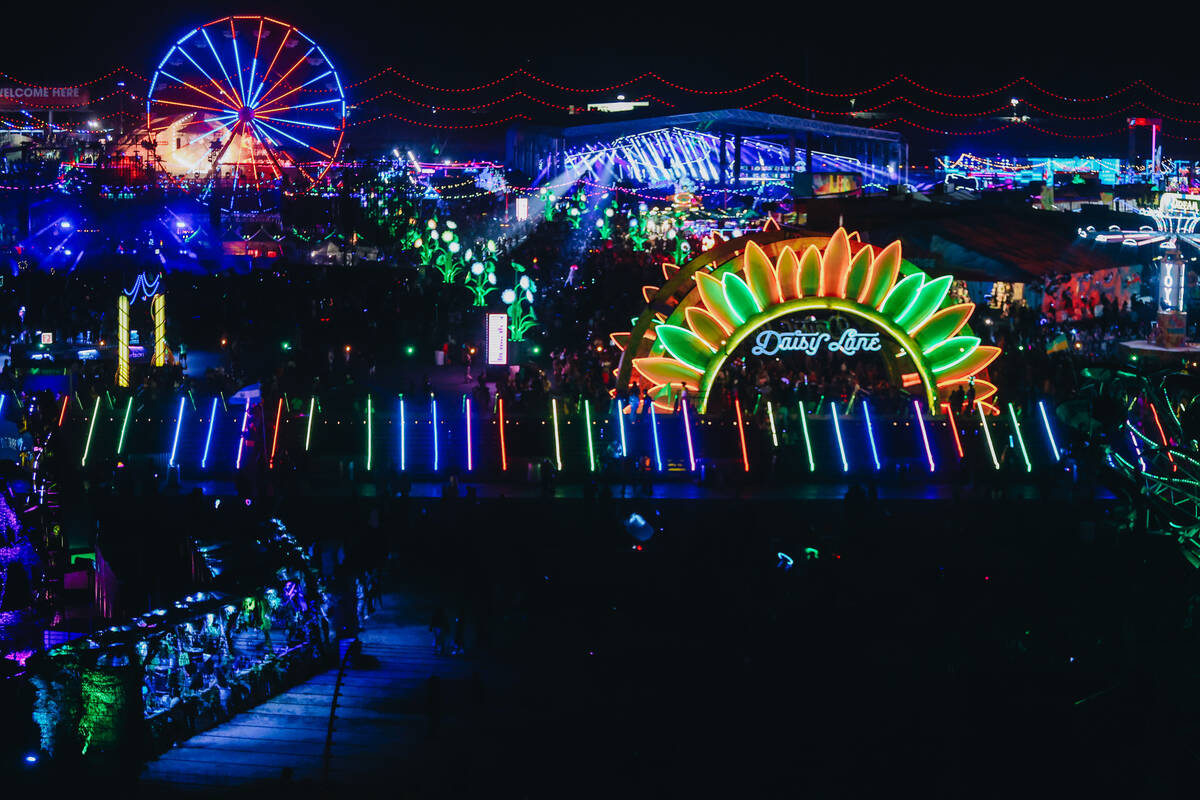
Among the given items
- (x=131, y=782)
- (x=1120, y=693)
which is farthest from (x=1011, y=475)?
(x=131, y=782)

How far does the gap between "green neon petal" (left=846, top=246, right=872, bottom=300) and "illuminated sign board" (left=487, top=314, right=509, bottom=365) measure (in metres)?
8.30

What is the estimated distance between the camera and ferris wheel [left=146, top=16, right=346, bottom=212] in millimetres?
45531

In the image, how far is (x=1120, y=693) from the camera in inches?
516

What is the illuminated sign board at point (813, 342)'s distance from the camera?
2362 cm

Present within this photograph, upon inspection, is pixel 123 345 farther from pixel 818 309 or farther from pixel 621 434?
pixel 818 309

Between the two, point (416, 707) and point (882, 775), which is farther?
point (416, 707)

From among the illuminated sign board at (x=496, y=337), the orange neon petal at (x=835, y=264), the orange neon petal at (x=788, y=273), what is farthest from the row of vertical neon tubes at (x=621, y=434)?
the illuminated sign board at (x=496, y=337)

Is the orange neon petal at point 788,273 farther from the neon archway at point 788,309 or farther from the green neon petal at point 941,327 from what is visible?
the green neon petal at point 941,327

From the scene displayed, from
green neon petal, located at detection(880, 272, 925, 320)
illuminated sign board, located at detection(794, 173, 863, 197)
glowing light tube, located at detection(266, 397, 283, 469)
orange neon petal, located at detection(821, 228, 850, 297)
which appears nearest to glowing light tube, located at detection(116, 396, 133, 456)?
glowing light tube, located at detection(266, 397, 283, 469)

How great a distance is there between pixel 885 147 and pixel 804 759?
233 feet

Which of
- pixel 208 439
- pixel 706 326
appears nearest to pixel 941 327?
pixel 706 326

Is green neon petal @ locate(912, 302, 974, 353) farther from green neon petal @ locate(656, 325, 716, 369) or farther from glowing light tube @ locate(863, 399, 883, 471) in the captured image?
green neon petal @ locate(656, 325, 716, 369)

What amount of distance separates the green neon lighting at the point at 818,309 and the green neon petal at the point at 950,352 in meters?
0.18

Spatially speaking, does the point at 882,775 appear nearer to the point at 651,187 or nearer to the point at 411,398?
the point at 411,398
